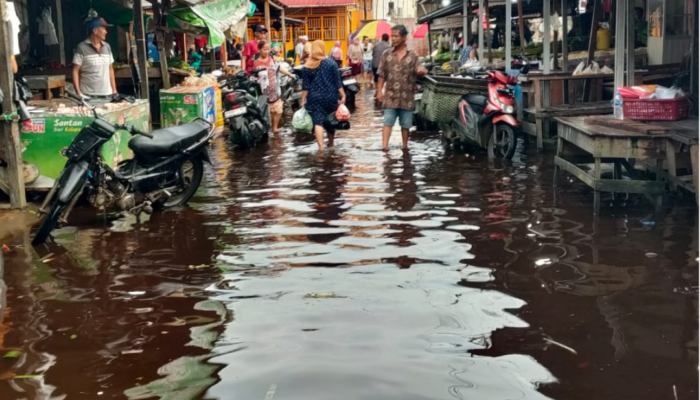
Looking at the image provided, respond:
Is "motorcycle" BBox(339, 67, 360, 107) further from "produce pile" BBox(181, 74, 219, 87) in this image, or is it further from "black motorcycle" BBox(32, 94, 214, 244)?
"black motorcycle" BBox(32, 94, 214, 244)

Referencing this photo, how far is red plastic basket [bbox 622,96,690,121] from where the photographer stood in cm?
796

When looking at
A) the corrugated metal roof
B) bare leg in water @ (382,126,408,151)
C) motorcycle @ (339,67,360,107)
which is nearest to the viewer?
bare leg in water @ (382,126,408,151)

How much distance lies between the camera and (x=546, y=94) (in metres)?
11.5

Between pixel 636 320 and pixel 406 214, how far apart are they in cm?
340

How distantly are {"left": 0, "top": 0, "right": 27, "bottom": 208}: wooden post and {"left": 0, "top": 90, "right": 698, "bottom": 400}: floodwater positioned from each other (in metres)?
0.81

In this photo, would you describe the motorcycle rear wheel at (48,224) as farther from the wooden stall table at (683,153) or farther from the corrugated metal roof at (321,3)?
the corrugated metal roof at (321,3)

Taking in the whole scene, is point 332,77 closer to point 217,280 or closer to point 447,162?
point 447,162

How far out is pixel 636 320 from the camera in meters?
4.84

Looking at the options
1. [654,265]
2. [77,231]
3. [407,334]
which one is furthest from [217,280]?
[654,265]

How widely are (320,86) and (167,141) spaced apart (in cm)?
479

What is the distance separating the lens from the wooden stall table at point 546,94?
11.5 metres

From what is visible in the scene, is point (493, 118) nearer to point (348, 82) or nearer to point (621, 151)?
point (621, 151)

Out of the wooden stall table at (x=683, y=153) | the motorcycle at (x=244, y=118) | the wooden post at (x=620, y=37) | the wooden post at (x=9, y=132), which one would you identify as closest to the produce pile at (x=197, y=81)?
the motorcycle at (x=244, y=118)

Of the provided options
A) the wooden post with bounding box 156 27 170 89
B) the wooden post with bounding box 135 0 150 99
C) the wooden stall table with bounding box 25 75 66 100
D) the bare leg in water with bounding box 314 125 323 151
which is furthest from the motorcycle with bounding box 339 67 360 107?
the wooden stall table with bounding box 25 75 66 100
